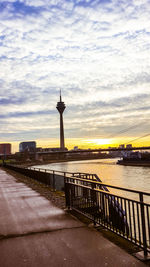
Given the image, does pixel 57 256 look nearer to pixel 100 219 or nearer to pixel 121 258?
pixel 121 258

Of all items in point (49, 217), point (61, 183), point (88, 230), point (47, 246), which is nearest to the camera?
point (47, 246)

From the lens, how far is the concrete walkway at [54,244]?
3.96 metres

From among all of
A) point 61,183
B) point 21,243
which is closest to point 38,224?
point 21,243

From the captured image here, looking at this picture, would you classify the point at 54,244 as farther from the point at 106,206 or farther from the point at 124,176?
the point at 124,176

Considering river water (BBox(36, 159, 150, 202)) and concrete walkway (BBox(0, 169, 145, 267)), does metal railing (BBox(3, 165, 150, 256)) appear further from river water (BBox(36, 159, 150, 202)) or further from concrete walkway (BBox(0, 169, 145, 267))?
river water (BBox(36, 159, 150, 202))

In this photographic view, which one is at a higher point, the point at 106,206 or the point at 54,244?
the point at 106,206

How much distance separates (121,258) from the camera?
401 centimetres

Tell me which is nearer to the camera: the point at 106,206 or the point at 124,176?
the point at 106,206

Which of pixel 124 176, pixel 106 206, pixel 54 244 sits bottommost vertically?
pixel 124 176

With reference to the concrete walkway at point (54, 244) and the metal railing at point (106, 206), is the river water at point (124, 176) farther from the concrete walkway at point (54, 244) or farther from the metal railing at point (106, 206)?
the concrete walkway at point (54, 244)

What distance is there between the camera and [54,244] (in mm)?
4715

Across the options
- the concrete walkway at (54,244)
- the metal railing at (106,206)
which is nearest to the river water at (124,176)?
the metal railing at (106,206)

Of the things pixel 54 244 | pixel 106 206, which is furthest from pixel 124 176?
pixel 54 244

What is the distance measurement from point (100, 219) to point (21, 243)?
2.02 meters
